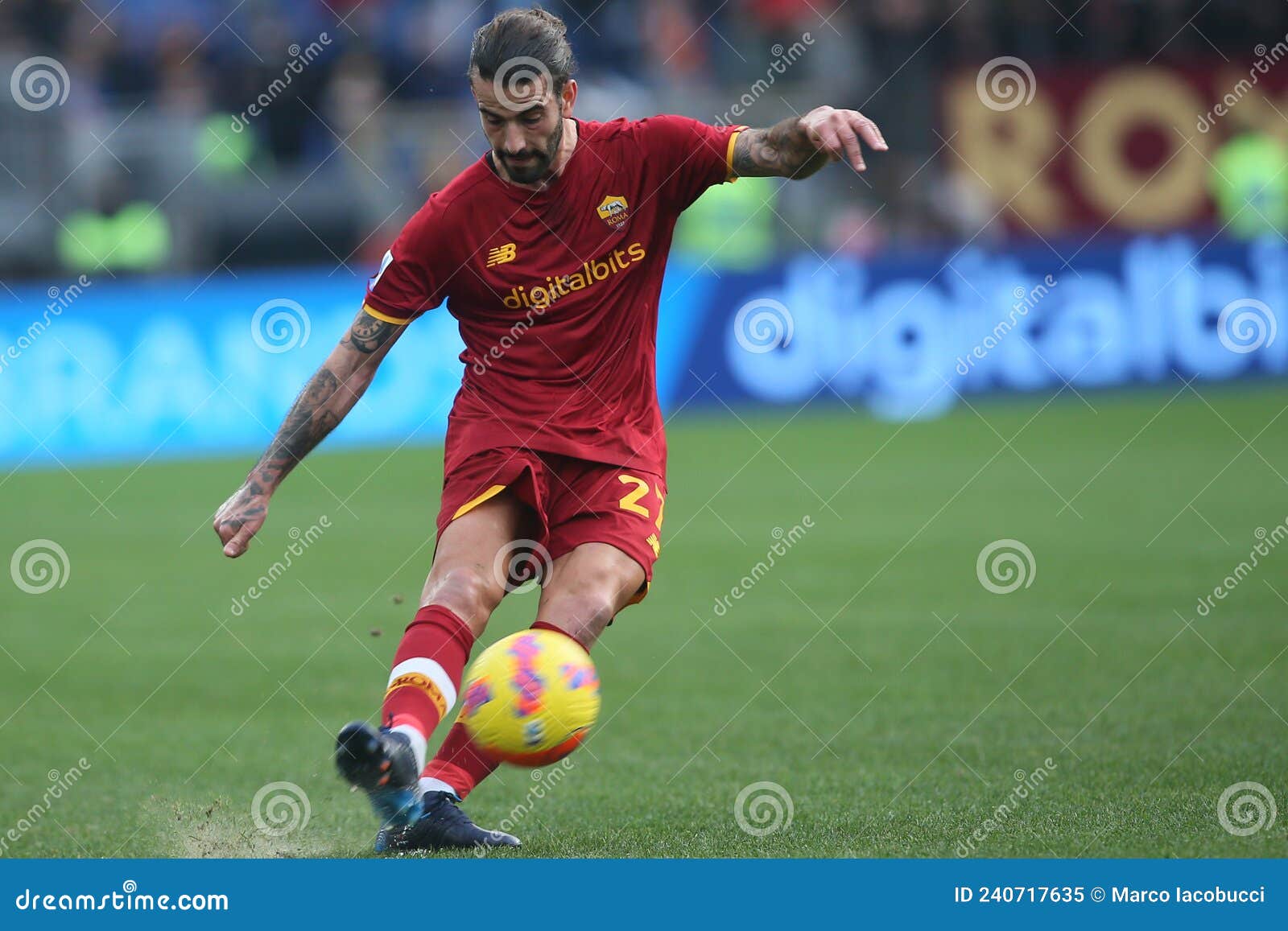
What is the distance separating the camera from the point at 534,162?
5.22 metres

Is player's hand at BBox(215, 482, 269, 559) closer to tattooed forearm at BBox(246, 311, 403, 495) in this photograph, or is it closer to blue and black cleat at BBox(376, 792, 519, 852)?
tattooed forearm at BBox(246, 311, 403, 495)

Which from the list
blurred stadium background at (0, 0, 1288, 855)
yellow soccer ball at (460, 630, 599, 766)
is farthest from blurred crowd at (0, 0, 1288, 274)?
yellow soccer ball at (460, 630, 599, 766)

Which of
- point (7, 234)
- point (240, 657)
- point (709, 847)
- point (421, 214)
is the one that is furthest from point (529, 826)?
point (7, 234)

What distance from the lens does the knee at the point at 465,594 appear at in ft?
16.6

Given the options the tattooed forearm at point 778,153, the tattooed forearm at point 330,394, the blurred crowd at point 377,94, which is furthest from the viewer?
A: the blurred crowd at point 377,94

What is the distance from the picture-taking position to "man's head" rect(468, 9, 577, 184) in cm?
498

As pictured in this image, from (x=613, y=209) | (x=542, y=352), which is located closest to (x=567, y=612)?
(x=542, y=352)

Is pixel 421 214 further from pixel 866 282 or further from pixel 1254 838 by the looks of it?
pixel 866 282

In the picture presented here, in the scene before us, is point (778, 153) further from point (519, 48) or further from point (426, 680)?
point (426, 680)

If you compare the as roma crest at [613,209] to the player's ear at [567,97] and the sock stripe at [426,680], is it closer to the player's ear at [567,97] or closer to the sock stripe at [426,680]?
the player's ear at [567,97]

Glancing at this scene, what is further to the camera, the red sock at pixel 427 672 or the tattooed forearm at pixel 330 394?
the tattooed forearm at pixel 330 394

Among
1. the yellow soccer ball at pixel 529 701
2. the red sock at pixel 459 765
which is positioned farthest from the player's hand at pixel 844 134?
the red sock at pixel 459 765

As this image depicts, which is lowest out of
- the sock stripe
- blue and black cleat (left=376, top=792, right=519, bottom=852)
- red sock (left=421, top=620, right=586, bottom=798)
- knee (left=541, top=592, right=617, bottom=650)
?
blue and black cleat (left=376, top=792, right=519, bottom=852)

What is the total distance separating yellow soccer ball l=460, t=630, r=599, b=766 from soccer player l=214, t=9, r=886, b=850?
0.33 metres
